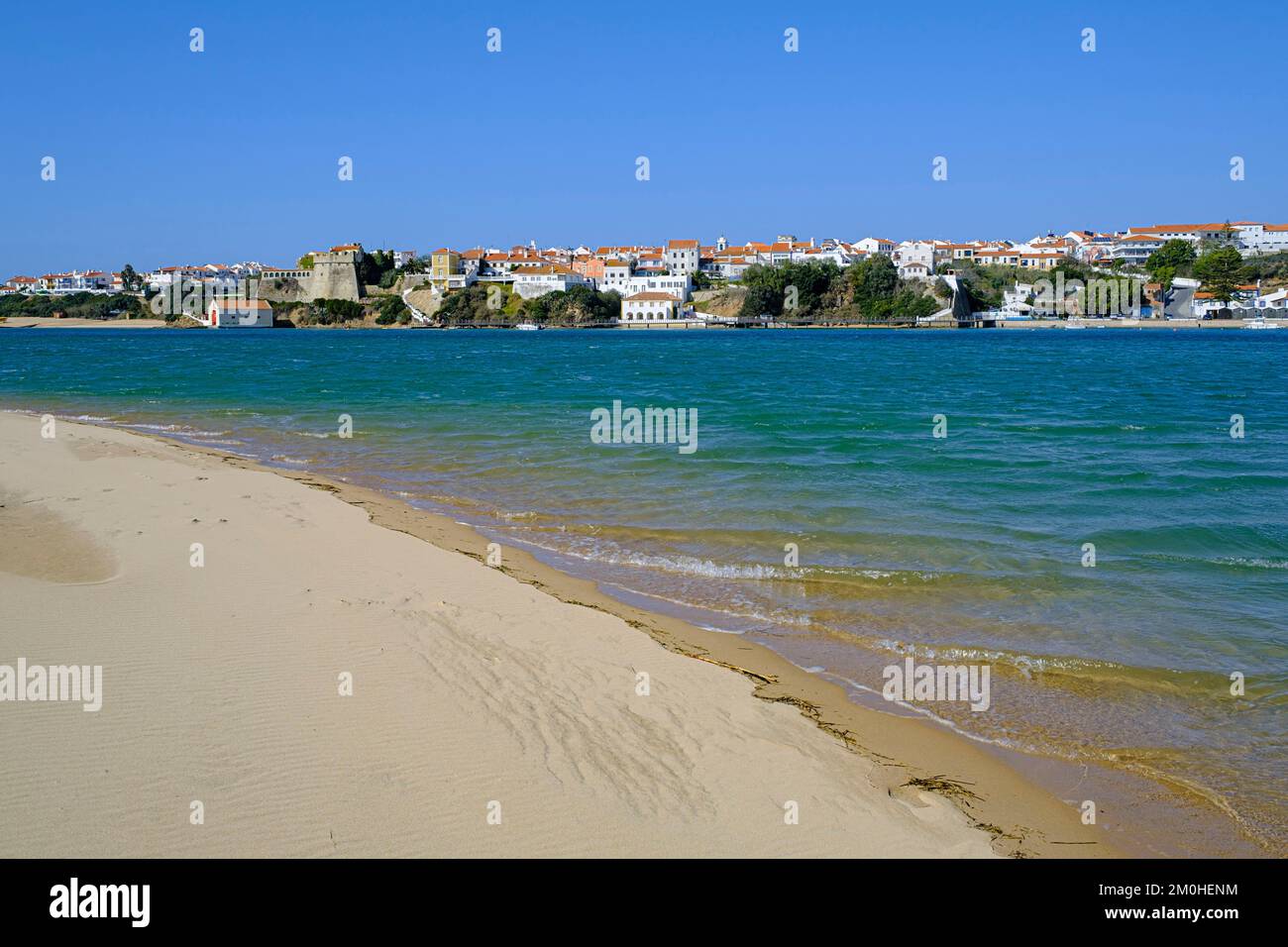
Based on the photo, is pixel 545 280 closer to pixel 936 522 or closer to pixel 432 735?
pixel 936 522

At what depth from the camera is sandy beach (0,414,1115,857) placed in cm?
473

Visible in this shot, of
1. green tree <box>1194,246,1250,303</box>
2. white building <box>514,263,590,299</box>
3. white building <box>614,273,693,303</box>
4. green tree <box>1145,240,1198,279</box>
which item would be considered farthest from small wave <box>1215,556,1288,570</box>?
green tree <box>1145,240,1198,279</box>

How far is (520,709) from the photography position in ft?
20.6

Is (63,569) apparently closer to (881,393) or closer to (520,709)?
(520,709)

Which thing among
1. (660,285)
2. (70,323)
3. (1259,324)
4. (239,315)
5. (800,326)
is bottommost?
(1259,324)

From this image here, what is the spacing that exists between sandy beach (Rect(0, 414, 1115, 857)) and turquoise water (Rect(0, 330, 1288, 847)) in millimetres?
1179

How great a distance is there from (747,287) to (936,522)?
499 feet

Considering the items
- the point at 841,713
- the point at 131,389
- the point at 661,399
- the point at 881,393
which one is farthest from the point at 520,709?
the point at 131,389

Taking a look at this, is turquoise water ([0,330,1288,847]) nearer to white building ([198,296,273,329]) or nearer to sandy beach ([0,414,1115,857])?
sandy beach ([0,414,1115,857])

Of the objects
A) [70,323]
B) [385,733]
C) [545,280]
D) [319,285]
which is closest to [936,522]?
[385,733]

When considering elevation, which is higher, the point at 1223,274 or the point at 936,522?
the point at 1223,274

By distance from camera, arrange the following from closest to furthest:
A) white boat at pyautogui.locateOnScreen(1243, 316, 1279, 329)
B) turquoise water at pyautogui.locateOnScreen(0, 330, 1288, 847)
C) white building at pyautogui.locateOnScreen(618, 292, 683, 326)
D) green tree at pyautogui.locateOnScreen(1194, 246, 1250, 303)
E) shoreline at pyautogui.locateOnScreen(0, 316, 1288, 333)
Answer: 1. turquoise water at pyautogui.locateOnScreen(0, 330, 1288, 847)
2. white boat at pyautogui.locateOnScreen(1243, 316, 1279, 329)
3. shoreline at pyautogui.locateOnScreen(0, 316, 1288, 333)
4. green tree at pyautogui.locateOnScreen(1194, 246, 1250, 303)
5. white building at pyautogui.locateOnScreen(618, 292, 683, 326)

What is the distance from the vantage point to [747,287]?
16125 centimetres

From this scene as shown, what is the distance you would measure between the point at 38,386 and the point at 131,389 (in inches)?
204
